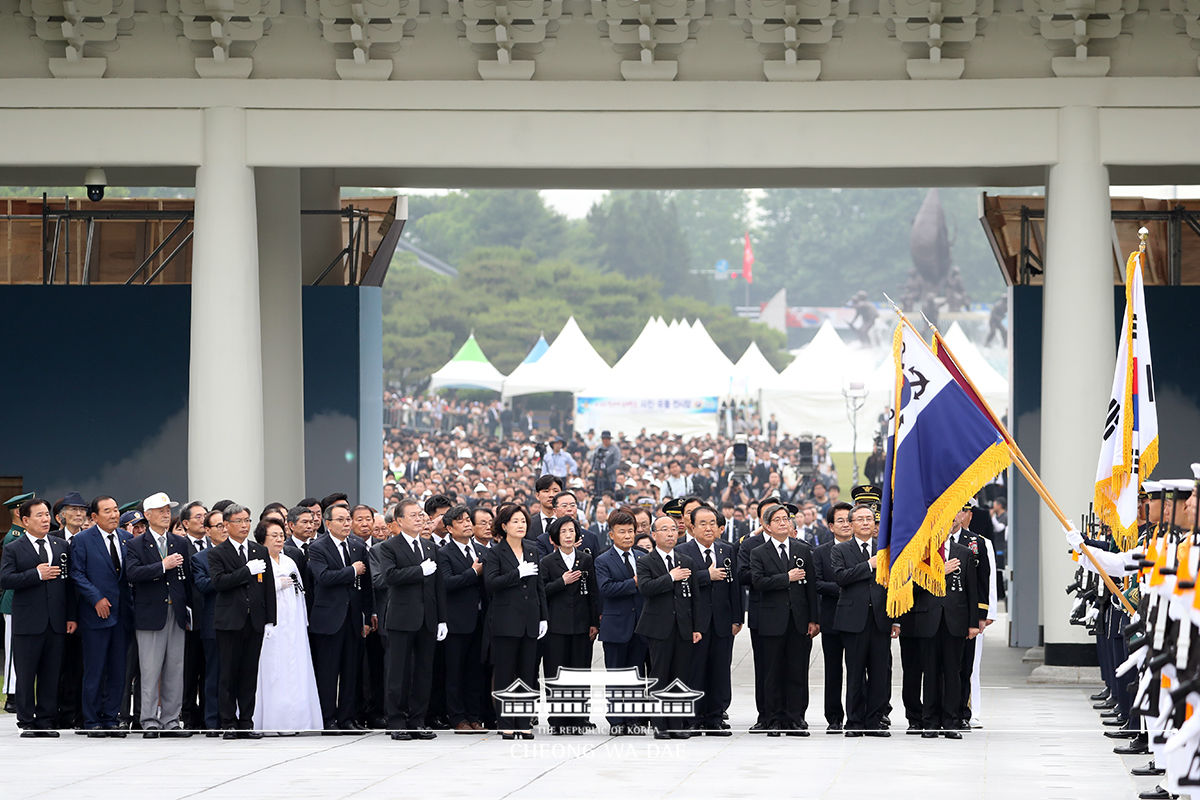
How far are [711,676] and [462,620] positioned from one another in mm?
1867

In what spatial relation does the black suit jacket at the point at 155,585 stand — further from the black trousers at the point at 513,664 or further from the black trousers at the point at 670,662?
the black trousers at the point at 670,662

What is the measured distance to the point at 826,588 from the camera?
1306cm

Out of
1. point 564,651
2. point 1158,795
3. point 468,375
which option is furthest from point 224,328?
point 468,375

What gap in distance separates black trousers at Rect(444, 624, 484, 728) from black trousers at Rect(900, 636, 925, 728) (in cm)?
308

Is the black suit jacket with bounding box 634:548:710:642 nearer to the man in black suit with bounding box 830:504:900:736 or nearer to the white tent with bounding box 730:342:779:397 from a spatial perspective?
the man in black suit with bounding box 830:504:900:736

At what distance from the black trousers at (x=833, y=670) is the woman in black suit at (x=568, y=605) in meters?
1.69

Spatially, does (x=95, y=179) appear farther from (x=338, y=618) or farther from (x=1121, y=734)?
(x=1121, y=734)

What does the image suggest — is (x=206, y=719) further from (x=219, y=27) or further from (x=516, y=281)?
(x=516, y=281)

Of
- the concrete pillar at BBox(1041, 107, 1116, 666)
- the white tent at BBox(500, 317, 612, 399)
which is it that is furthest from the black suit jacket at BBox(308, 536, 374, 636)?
the white tent at BBox(500, 317, 612, 399)

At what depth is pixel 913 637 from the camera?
12.9m

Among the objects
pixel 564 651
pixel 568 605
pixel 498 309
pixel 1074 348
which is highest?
pixel 498 309

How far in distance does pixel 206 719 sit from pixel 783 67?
7.72m

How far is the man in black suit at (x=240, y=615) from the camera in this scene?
12602mm

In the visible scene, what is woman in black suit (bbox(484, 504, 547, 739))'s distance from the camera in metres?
12.7
